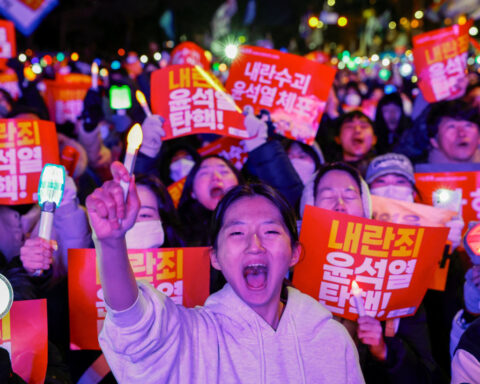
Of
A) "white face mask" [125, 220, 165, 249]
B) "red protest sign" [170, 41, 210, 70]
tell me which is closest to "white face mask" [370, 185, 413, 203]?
"white face mask" [125, 220, 165, 249]

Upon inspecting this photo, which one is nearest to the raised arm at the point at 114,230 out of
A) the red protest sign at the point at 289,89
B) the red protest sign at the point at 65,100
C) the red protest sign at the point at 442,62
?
the red protest sign at the point at 289,89

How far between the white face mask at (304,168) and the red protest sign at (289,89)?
26cm

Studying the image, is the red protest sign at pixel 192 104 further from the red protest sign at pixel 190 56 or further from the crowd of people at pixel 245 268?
the red protest sign at pixel 190 56

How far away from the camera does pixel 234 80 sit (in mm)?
4426

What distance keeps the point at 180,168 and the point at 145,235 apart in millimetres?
1337

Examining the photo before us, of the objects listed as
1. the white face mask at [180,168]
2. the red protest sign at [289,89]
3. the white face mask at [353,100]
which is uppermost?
the white face mask at [353,100]

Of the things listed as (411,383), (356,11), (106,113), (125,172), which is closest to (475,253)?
(411,383)

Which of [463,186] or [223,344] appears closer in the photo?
[223,344]

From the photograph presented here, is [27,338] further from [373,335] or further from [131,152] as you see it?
[373,335]

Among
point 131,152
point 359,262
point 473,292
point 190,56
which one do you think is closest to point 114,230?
point 131,152

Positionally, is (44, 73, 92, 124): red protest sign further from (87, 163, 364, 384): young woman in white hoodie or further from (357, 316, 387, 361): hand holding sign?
(357, 316, 387, 361): hand holding sign

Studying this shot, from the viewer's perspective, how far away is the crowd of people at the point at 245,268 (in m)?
1.71

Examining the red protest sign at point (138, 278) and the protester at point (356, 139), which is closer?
the red protest sign at point (138, 278)

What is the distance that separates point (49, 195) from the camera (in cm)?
229
